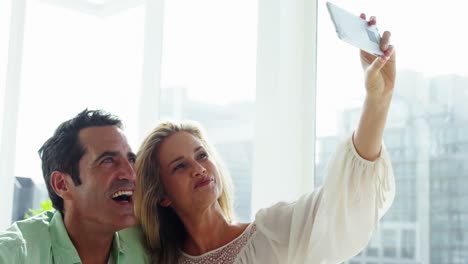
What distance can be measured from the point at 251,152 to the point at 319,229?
46.1 inches

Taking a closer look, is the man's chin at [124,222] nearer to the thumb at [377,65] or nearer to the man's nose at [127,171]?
the man's nose at [127,171]

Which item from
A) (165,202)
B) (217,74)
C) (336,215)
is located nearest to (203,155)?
(165,202)

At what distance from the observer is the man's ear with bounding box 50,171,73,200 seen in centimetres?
208

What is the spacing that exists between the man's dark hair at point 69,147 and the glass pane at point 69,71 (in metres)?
1.32

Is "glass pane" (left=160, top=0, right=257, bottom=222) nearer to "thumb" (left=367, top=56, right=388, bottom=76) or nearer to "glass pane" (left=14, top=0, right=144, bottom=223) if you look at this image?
"glass pane" (left=14, top=0, right=144, bottom=223)

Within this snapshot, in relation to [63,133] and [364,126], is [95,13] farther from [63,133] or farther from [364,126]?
[364,126]

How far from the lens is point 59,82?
3639mm

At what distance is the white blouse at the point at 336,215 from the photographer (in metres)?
1.65

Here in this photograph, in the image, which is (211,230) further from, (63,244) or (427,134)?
(427,134)

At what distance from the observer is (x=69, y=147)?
2066mm

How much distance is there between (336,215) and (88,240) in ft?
2.52

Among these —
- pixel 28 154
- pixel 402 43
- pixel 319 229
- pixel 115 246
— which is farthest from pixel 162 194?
pixel 28 154

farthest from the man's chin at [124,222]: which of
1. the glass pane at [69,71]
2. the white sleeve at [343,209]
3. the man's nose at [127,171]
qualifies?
the glass pane at [69,71]

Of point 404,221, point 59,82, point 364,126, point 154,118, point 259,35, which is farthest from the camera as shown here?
point 59,82
